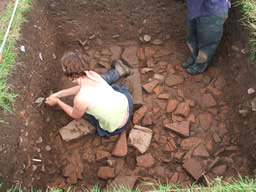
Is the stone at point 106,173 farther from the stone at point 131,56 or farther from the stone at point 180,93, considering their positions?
the stone at point 131,56

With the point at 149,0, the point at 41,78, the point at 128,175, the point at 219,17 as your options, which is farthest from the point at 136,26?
the point at 128,175

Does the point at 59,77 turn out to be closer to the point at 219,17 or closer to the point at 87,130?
the point at 87,130

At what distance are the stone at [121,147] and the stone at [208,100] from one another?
3.76 ft

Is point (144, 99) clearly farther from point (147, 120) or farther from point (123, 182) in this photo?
point (123, 182)

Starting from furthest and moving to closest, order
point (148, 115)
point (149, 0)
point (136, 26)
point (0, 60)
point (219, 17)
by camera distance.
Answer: point (136, 26), point (149, 0), point (148, 115), point (219, 17), point (0, 60)

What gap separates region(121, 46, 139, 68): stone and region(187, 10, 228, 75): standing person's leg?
0.77 meters

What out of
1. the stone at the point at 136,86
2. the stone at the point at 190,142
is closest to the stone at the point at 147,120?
the stone at the point at 136,86

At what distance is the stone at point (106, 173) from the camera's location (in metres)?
2.44

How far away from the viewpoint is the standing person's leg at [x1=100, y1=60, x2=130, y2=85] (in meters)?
2.89

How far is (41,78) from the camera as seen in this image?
271 cm

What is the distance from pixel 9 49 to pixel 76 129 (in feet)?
3.74

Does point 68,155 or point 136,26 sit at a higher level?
point 136,26

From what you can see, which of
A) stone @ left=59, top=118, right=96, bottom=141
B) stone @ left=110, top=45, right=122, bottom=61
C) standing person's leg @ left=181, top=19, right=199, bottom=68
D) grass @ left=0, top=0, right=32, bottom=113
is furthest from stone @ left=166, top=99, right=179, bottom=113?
grass @ left=0, top=0, right=32, bottom=113

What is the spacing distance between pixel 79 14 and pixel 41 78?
1.13 metres
